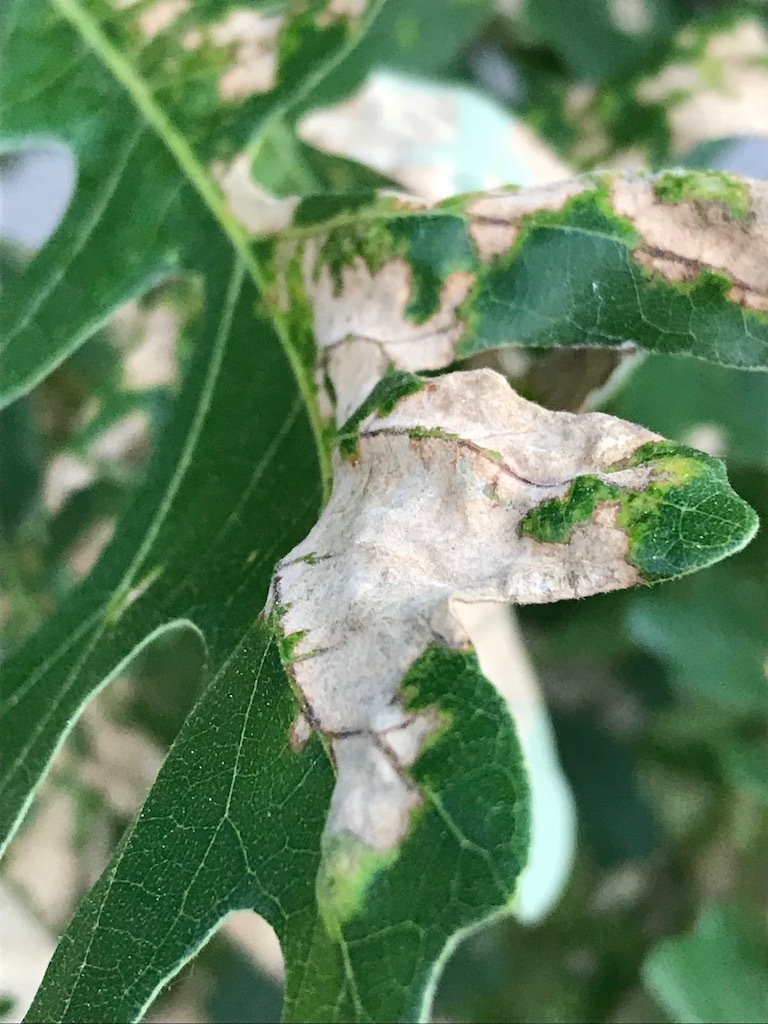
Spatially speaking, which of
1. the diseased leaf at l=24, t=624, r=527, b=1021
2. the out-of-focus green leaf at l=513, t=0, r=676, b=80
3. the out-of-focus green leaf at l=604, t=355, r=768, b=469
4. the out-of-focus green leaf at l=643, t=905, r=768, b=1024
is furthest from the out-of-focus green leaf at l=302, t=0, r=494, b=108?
the out-of-focus green leaf at l=643, t=905, r=768, b=1024

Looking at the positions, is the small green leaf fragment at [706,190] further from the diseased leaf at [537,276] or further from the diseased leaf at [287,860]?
the diseased leaf at [287,860]

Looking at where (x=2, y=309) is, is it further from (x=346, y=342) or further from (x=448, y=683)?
(x=448, y=683)

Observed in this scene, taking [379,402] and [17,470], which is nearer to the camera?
[379,402]

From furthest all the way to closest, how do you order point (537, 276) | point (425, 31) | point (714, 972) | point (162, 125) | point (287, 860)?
point (425, 31) → point (714, 972) → point (162, 125) → point (537, 276) → point (287, 860)

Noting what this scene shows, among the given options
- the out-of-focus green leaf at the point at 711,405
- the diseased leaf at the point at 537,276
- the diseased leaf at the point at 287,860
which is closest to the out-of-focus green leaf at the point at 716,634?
the out-of-focus green leaf at the point at 711,405

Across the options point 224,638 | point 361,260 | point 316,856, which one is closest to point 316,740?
point 316,856

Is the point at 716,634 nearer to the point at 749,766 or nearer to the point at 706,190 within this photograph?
the point at 749,766

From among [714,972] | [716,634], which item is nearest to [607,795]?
[716,634]
